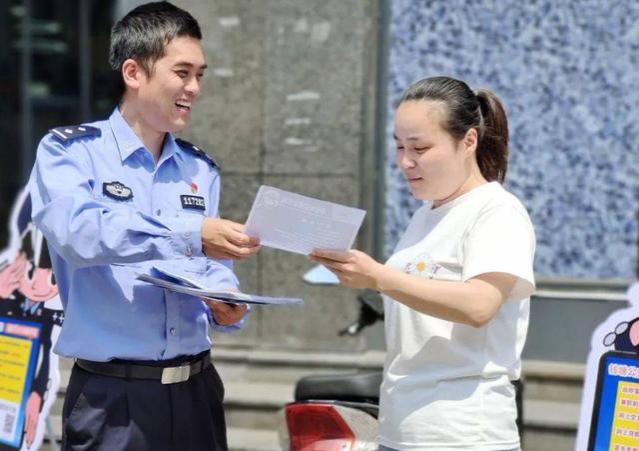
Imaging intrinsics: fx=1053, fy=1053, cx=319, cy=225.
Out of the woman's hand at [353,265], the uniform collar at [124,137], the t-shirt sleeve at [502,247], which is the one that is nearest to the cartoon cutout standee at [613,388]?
the t-shirt sleeve at [502,247]

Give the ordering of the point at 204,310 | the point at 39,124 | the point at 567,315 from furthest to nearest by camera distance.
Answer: the point at 39,124 < the point at 567,315 < the point at 204,310

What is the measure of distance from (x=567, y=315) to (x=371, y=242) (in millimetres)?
1196

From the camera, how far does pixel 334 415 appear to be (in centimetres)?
332

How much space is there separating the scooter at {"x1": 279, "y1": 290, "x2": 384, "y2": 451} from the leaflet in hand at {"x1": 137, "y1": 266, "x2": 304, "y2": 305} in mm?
781

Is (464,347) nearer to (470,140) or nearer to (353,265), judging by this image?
(353,265)

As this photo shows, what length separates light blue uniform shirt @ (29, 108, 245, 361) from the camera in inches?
100

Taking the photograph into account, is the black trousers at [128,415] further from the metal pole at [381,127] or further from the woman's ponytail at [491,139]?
the metal pole at [381,127]

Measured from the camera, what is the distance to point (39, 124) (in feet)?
30.7

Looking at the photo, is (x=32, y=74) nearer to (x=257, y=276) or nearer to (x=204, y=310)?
(x=257, y=276)

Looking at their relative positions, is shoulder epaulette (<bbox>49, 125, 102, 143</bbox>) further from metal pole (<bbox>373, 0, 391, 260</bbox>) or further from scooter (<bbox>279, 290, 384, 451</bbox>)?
metal pole (<bbox>373, 0, 391, 260</bbox>)

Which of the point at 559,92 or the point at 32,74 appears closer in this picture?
the point at 559,92

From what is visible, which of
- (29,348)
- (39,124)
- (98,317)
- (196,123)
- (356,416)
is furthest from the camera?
(39,124)

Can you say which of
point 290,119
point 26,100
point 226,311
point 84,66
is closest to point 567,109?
point 290,119

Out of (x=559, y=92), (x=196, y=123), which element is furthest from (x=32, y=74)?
(x=559, y=92)
